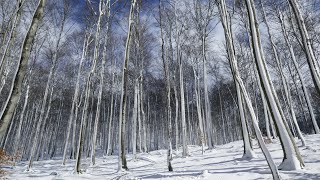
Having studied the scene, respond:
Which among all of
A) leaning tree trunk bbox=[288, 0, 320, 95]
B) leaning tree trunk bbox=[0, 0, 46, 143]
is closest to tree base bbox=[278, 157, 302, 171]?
leaning tree trunk bbox=[288, 0, 320, 95]

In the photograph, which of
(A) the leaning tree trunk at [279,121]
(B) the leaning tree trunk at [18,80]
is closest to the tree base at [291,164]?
(A) the leaning tree trunk at [279,121]

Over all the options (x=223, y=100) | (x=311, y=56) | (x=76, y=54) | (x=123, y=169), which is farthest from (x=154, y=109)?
(x=311, y=56)

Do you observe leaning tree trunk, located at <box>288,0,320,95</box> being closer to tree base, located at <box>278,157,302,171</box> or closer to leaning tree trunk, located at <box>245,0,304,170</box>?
leaning tree trunk, located at <box>245,0,304,170</box>

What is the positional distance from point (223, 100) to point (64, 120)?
25960mm

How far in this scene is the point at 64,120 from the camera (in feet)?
113

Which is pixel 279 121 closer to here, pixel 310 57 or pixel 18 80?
pixel 310 57

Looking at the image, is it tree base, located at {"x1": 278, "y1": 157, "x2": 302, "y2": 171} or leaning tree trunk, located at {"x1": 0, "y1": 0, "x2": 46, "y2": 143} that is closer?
leaning tree trunk, located at {"x1": 0, "y1": 0, "x2": 46, "y2": 143}

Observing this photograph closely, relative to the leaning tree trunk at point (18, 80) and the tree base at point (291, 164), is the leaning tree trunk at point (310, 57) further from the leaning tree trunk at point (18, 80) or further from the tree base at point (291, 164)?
the leaning tree trunk at point (18, 80)

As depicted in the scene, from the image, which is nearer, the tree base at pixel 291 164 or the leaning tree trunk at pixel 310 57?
the tree base at pixel 291 164

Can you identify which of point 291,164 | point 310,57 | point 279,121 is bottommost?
point 291,164

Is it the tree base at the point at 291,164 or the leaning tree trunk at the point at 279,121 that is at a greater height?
the leaning tree trunk at the point at 279,121

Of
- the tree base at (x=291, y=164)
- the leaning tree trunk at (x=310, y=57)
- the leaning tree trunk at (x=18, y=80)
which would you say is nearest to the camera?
the leaning tree trunk at (x=18, y=80)

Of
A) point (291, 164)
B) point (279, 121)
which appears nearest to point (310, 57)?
point (279, 121)

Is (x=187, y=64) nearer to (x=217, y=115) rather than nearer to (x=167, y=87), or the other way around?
(x=167, y=87)
